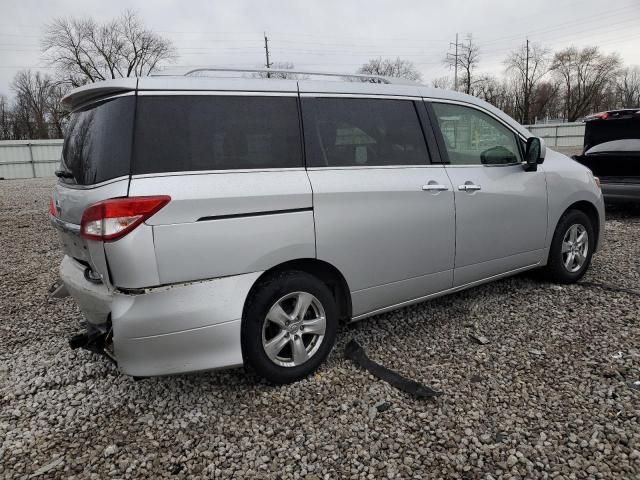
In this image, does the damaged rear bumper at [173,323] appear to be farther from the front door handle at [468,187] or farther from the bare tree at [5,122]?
the bare tree at [5,122]

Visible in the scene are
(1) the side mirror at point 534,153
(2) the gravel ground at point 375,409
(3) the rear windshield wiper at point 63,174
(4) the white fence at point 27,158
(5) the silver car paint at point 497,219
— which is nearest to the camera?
(2) the gravel ground at point 375,409

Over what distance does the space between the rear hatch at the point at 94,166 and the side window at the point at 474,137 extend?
7.57 ft

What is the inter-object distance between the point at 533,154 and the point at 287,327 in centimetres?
264

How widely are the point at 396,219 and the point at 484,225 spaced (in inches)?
36.6

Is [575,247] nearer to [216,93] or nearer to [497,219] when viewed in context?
[497,219]

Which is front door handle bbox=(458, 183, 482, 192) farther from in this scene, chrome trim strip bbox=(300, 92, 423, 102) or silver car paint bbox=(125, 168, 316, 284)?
silver car paint bbox=(125, 168, 316, 284)

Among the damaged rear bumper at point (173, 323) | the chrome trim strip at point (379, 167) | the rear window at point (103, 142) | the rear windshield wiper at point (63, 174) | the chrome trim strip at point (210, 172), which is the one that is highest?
the rear window at point (103, 142)

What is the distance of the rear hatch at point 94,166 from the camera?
99.4 inches

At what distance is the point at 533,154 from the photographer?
4.13m

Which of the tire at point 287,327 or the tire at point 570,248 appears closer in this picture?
→ the tire at point 287,327

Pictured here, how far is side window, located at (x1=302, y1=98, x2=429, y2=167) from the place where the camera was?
312 cm

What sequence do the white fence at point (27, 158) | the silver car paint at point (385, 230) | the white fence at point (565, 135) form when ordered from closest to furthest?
1. the silver car paint at point (385, 230)
2. the white fence at point (27, 158)
3. the white fence at point (565, 135)

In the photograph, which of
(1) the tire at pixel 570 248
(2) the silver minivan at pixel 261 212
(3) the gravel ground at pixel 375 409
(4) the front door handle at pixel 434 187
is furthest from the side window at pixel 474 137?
(3) the gravel ground at pixel 375 409

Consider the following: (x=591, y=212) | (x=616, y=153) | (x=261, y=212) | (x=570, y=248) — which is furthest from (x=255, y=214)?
(x=616, y=153)
